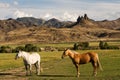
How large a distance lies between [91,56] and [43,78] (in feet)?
16.4

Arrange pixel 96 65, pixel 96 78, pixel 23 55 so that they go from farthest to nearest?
pixel 23 55 < pixel 96 65 < pixel 96 78

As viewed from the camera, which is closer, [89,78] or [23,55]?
[89,78]

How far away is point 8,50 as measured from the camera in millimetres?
122938

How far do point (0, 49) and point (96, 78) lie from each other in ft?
335

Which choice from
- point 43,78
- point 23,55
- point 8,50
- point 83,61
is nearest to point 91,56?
point 83,61

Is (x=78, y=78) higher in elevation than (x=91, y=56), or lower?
lower

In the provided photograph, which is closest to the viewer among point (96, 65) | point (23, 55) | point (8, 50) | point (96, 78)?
point (96, 78)

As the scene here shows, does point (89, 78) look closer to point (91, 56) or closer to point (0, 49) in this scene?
point (91, 56)

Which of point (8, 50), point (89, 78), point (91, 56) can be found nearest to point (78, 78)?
point (89, 78)

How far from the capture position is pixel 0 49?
125m

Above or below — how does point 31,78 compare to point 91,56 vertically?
below

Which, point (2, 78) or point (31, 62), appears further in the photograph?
point (31, 62)

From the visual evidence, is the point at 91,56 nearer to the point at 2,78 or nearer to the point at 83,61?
the point at 83,61

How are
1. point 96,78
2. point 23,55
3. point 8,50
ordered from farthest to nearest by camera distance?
point 8,50, point 23,55, point 96,78
